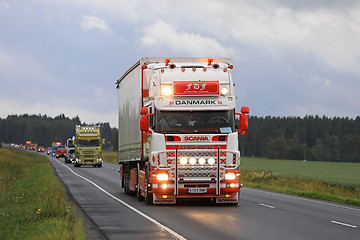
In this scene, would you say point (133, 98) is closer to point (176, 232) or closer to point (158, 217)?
point (158, 217)

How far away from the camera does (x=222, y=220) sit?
51.6ft

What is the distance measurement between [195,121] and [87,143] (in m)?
41.5

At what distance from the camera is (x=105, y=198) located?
963 inches

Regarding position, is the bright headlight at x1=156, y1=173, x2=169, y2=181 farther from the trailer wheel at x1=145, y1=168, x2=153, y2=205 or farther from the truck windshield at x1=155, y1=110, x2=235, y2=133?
the truck windshield at x1=155, y1=110, x2=235, y2=133

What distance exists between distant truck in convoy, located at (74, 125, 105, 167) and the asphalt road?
122ft

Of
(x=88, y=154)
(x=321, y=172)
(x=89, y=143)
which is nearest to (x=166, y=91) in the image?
(x=89, y=143)

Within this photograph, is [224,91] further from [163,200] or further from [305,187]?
[305,187]

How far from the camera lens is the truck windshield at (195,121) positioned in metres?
19.4

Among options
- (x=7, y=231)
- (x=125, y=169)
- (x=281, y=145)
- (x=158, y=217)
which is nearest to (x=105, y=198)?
(x=125, y=169)

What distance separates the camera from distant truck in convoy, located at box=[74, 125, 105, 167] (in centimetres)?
5953

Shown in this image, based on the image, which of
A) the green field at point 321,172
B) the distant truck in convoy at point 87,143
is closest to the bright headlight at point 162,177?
the green field at point 321,172

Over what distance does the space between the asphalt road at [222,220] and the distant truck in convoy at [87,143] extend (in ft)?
122

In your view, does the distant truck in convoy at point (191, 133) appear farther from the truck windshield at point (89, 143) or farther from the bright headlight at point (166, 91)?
the truck windshield at point (89, 143)

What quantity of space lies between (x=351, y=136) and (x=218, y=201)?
162518 millimetres
